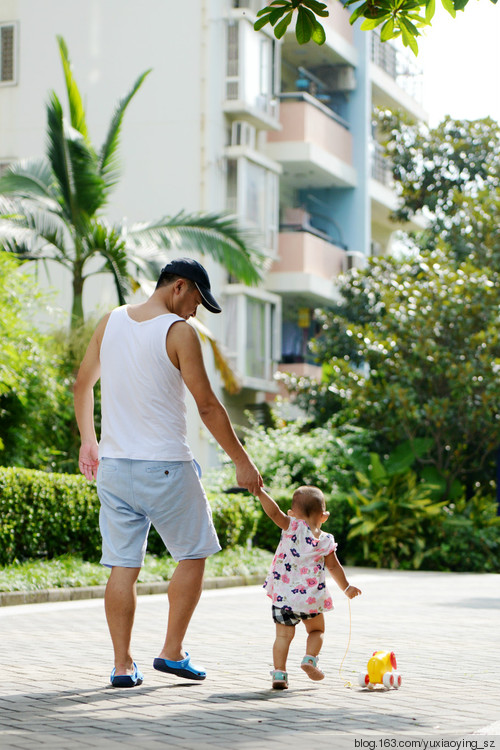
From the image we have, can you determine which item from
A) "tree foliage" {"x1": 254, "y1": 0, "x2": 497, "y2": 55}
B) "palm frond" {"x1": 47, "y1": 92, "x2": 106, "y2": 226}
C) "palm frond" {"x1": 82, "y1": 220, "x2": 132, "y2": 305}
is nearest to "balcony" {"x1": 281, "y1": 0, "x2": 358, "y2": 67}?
"palm frond" {"x1": 47, "y1": 92, "x2": 106, "y2": 226}

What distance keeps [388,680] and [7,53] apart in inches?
1078

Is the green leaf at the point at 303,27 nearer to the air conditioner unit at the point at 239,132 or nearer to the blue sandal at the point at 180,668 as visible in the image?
the blue sandal at the point at 180,668

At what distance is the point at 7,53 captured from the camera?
103ft

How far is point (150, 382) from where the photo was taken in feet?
20.6

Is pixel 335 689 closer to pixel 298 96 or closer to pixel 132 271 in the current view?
pixel 132 271

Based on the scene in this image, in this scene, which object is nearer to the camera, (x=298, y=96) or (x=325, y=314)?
(x=325, y=314)

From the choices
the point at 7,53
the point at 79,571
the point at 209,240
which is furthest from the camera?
the point at 7,53

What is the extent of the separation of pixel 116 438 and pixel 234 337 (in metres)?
23.7

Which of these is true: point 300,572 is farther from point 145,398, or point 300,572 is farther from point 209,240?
point 209,240

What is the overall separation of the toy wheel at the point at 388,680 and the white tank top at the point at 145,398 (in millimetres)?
1460

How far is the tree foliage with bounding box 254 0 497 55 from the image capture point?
7.02 m

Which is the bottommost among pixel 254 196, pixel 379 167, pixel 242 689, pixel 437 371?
pixel 242 689

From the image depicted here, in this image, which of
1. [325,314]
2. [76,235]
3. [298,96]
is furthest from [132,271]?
[298,96]

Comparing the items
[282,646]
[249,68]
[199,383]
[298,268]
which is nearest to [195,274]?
[199,383]
